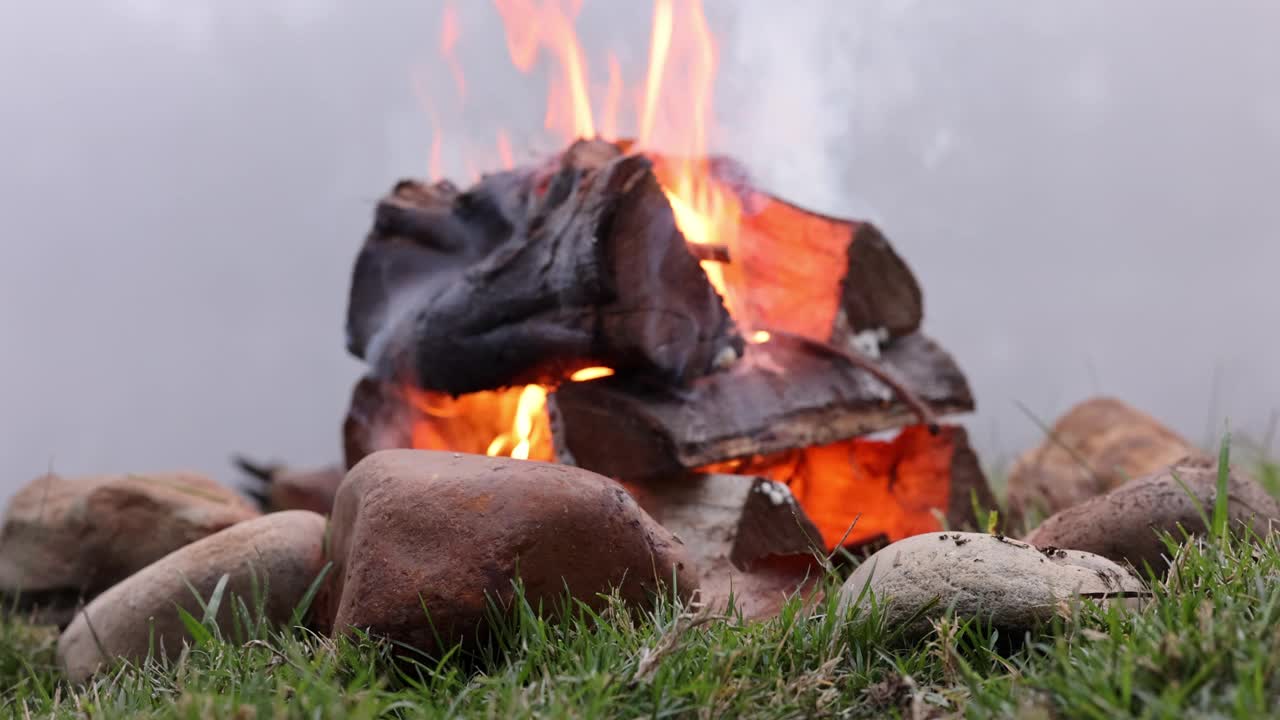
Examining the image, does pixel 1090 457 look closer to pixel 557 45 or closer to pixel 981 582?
pixel 557 45

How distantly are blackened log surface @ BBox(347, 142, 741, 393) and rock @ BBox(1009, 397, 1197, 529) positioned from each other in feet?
6.10

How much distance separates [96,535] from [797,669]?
10.2 ft

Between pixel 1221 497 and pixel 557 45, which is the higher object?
pixel 557 45

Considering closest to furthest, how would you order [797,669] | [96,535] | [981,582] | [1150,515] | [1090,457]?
[797,669] < [981,582] < [1150,515] < [96,535] < [1090,457]

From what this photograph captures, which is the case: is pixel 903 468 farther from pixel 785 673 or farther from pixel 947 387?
pixel 785 673

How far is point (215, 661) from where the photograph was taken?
195 cm

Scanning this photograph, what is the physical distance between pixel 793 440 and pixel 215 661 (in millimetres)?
2066

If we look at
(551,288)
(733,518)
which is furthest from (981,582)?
(551,288)

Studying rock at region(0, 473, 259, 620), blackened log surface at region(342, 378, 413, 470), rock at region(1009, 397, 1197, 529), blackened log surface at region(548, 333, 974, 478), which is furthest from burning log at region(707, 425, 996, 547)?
rock at region(0, 473, 259, 620)

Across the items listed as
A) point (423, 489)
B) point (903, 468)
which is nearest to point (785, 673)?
point (423, 489)

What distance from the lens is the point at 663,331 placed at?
3.19m

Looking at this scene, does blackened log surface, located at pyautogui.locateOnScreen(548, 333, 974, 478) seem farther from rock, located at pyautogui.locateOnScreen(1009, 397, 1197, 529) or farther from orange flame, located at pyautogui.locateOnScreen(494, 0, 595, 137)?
orange flame, located at pyautogui.locateOnScreen(494, 0, 595, 137)

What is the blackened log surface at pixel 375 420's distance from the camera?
4.00 metres

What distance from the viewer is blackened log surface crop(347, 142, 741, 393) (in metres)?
3.19
